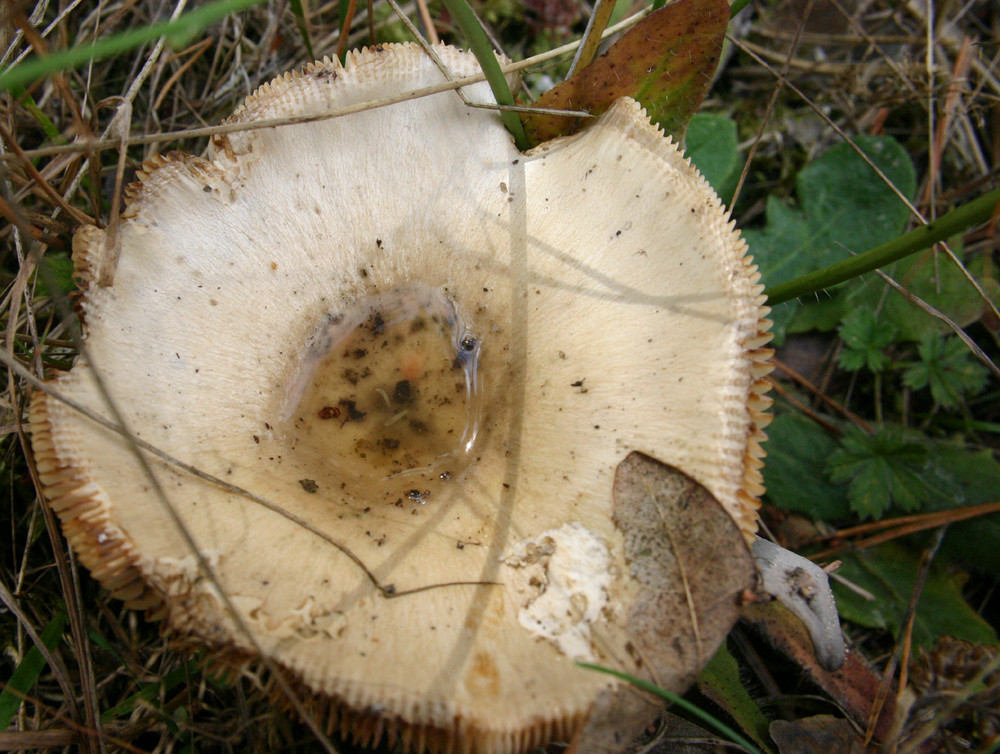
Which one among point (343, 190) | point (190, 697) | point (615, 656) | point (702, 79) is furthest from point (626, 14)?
point (190, 697)

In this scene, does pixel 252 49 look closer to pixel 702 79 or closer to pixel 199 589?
pixel 702 79

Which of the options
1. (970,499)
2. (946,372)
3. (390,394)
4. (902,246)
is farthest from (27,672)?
(946,372)

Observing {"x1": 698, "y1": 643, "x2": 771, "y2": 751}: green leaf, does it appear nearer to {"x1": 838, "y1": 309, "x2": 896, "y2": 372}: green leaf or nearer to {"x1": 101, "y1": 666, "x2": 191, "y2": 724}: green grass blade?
{"x1": 838, "y1": 309, "x2": 896, "y2": 372}: green leaf

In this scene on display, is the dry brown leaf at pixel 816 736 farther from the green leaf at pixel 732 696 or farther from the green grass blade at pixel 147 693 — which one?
the green grass blade at pixel 147 693

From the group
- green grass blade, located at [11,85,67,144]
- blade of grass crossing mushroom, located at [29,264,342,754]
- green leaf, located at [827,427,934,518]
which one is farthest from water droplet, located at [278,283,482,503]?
green leaf, located at [827,427,934,518]

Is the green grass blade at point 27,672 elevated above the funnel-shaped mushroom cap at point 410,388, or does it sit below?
below

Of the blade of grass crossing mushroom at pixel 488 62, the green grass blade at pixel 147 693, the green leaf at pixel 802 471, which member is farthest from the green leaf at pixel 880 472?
the green grass blade at pixel 147 693
